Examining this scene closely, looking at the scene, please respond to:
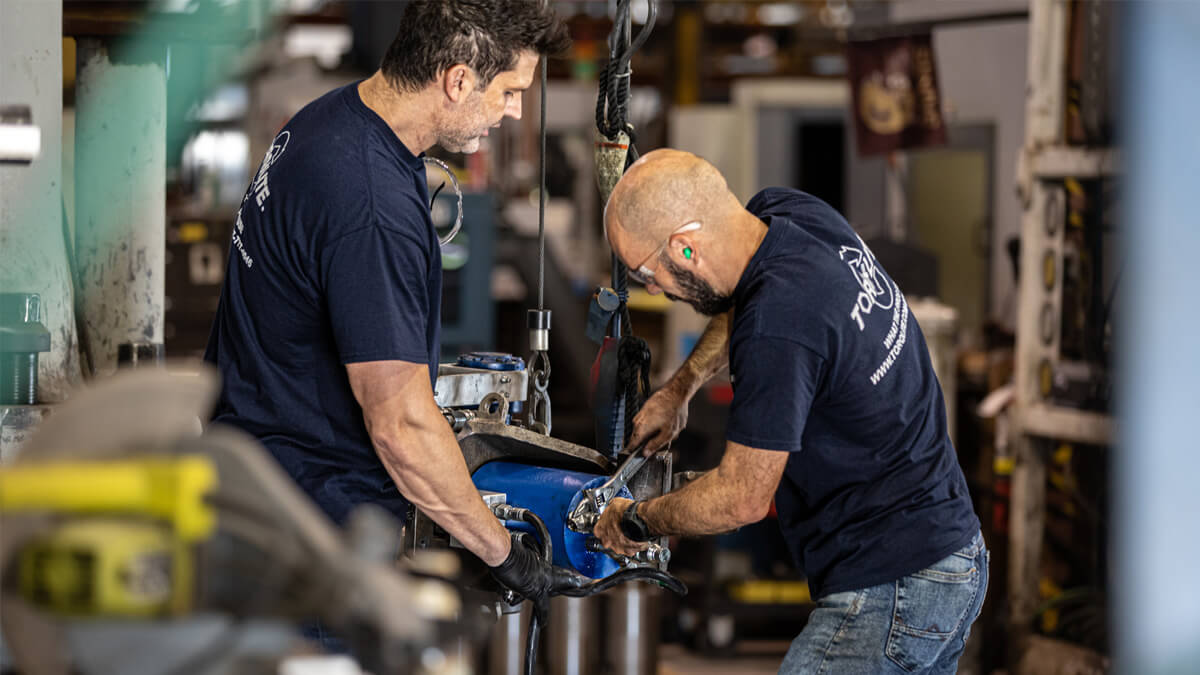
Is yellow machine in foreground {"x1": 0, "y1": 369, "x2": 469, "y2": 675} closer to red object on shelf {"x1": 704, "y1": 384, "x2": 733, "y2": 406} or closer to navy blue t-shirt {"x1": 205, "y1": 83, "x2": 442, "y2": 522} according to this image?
navy blue t-shirt {"x1": 205, "y1": 83, "x2": 442, "y2": 522}

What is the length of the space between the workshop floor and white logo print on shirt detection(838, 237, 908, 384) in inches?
114

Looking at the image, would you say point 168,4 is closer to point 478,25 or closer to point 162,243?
point 162,243

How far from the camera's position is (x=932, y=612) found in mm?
1922

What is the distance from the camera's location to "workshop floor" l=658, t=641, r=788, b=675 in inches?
183

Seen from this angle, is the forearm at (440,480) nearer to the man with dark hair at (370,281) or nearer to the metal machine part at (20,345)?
the man with dark hair at (370,281)

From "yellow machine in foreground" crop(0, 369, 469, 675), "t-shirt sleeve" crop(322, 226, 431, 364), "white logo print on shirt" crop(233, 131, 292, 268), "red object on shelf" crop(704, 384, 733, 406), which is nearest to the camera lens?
"yellow machine in foreground" crop(0, 369, 469, 675)

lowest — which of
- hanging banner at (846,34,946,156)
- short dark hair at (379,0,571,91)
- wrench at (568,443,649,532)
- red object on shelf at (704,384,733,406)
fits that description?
red object on shelf at (704,384,733,406)

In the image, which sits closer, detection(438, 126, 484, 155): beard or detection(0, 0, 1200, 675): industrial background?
detection(0, 0, 1200, 675): industrial background

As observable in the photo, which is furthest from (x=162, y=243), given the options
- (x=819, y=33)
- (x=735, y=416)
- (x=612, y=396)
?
(x=819, y=33)

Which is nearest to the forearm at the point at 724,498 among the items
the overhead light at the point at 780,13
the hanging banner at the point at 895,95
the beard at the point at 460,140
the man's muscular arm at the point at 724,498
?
the man's muscular arm at the point at 724,498

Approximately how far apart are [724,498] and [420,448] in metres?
0.44

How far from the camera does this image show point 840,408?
1872mm

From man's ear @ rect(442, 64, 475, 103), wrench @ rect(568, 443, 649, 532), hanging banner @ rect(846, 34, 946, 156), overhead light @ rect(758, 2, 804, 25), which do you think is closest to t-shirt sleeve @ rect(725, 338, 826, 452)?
wrench @ rect(568, 443, 649, 532)

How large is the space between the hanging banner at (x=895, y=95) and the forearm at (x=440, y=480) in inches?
151
